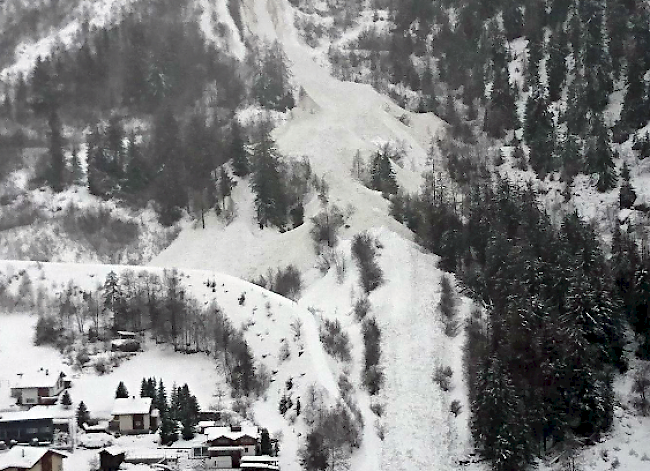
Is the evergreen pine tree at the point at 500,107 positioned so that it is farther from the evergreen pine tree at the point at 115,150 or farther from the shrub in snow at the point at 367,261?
the evergreen pine tree at the point at 115,150

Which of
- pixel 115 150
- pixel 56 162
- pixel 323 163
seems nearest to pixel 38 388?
pixel 323 163

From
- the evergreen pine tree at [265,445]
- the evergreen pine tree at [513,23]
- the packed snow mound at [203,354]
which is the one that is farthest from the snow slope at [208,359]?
the evergreen pine tree at [513,23]

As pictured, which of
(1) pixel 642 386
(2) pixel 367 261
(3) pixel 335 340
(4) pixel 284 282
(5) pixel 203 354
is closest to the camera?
(1) pixel 642 386

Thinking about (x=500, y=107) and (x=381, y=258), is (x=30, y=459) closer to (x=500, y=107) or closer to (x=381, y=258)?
(x=381, y=258)

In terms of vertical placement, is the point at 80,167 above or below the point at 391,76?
below

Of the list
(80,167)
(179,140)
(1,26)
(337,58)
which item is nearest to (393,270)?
(179,140)

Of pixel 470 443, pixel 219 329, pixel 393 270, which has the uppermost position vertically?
pixel 393 270

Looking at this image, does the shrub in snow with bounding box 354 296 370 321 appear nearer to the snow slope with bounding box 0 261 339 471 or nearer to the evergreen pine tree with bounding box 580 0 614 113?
the snow slope with bounding box 0 261 339 471

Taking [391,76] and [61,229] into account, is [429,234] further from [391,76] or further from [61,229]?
[391,76]
